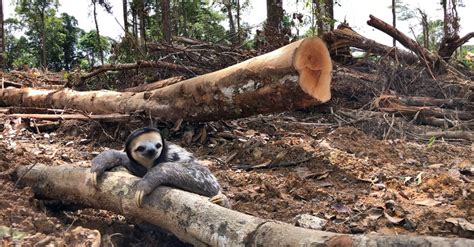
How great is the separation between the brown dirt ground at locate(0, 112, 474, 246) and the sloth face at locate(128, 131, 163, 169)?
58 centimetres

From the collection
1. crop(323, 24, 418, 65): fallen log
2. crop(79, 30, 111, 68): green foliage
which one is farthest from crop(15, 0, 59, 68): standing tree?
crop(323, 24, 418, 65): fallen log

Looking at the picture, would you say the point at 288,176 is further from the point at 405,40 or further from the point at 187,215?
the point at 405,40

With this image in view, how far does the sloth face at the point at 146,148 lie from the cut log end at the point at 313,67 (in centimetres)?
175

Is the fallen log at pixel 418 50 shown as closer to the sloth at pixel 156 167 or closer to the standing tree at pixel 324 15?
the standing tree at pixel 324 15

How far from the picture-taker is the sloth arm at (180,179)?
133 inches

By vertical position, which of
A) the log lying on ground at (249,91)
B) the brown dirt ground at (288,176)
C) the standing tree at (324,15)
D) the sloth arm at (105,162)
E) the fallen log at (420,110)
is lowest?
the brown dirt ground at (288,176)

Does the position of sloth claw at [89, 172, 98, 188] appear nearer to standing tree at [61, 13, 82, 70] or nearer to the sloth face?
the sloth face

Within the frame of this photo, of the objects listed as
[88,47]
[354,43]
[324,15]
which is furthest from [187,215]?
[88,47]

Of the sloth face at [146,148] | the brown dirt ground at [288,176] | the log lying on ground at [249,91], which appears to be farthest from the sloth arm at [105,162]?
the log lying on ground at [249,91]

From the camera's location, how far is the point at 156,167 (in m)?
3.64

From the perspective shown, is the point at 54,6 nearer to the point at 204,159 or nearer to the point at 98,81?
the point at 98,81

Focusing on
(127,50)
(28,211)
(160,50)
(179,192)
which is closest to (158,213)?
Answer: (179,192)

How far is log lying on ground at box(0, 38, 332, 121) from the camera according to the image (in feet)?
17.2

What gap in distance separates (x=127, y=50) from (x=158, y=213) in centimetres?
818
